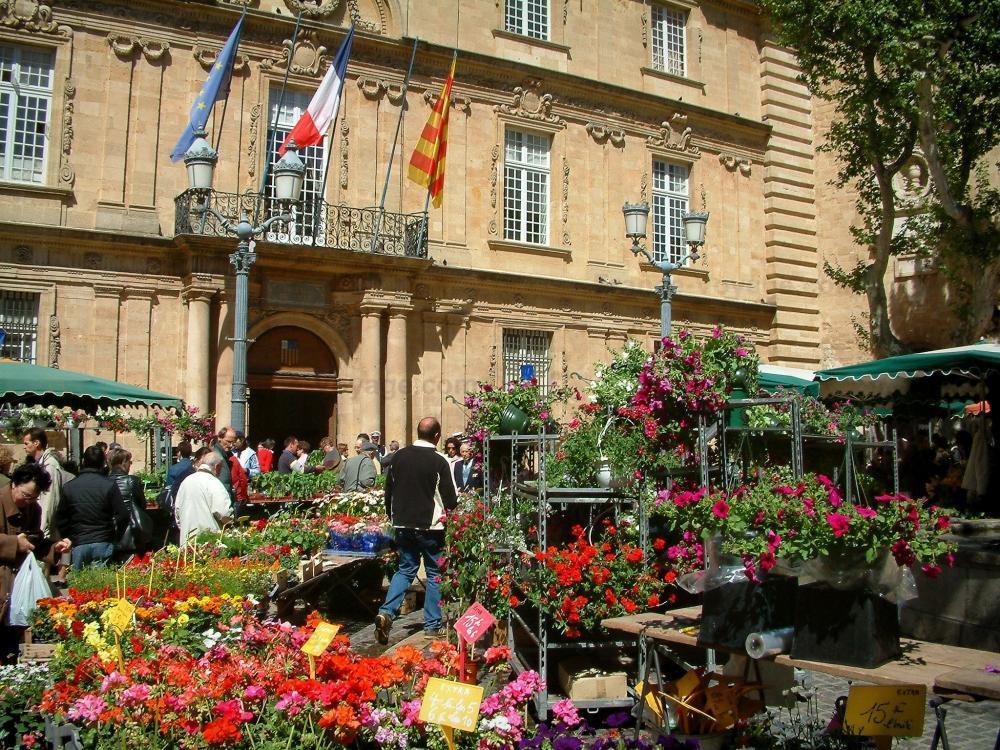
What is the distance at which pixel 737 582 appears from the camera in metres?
4.17

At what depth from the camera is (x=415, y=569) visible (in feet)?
26.6

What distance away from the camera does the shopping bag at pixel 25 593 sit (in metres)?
5.82

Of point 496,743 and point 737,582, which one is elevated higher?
point 737,582

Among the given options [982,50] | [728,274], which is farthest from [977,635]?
[728,274]

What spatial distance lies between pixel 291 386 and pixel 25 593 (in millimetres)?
11753

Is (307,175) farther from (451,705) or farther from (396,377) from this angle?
(451,705)

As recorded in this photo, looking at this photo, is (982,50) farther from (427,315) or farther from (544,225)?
(427,315)

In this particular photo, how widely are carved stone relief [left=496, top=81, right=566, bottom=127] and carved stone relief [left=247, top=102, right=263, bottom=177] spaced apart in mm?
5271

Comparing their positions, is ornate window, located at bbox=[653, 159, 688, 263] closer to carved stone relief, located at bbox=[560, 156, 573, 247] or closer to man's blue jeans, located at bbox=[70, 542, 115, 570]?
carved stone relief, located at bbox=[560, 156, 573, 247]

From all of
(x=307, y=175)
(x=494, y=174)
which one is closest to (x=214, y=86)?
(x=307, y=175)

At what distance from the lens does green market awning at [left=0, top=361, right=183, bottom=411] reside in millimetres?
10703

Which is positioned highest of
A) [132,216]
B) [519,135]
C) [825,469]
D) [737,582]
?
[519,135]

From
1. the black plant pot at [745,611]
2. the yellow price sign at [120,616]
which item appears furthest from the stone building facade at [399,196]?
the black plant pot at [745,611]

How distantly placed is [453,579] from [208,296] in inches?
416
